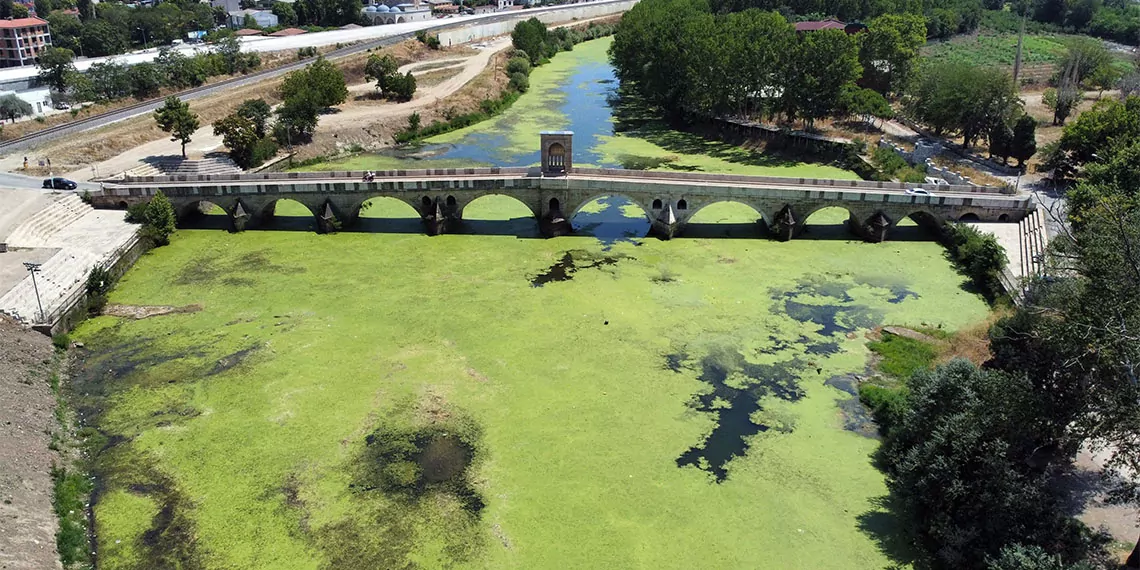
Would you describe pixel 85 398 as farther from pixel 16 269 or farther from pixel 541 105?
pixel 541 105

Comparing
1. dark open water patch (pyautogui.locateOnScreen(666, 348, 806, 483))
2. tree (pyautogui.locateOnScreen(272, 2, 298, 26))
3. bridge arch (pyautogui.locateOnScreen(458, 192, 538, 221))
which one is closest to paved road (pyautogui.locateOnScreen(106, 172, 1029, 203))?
bridge arch (pyautogui.locateOnScreen(458, 192, 538, 221))

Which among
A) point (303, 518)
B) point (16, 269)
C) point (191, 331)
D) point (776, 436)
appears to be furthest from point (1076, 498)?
point (16, 269)

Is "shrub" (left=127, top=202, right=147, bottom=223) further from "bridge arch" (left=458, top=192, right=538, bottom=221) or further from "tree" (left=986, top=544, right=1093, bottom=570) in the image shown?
"tree" (left=986, top=544, right=1093, bottom=570)

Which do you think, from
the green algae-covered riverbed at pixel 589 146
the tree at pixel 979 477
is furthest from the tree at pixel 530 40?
the tree at pixel 979 477

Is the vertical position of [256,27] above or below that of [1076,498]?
above

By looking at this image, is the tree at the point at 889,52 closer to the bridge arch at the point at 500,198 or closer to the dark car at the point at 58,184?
the bridge arch at the point at 500,198

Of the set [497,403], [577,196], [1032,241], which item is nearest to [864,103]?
[1032,241]
